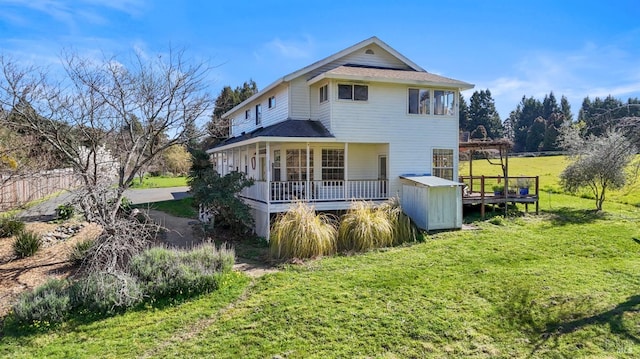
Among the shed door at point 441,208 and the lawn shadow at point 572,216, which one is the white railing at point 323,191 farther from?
the lawn shadow at point 572,216

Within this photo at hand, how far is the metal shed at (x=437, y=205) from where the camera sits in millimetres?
13938

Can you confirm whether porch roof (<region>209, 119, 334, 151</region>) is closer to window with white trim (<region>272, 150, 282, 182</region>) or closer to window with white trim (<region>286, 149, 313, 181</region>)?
window with white trim (<region>286, 149, 313, 181</region>)

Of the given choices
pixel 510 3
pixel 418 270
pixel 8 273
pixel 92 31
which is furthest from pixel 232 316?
pixel 510 3

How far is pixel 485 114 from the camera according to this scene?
240ft

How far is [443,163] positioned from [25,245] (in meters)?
15.7

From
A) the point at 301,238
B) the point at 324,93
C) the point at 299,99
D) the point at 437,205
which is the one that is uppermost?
the point at 324,93

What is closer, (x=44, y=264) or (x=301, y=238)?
(x=44, y=264)

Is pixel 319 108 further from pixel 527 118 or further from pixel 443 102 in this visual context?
pixel 527 118

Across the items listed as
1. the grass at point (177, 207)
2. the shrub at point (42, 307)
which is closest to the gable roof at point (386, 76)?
the grass at point (177, 207)

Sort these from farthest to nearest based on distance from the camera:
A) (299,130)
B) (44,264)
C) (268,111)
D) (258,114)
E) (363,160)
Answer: (258,114)
(268,111)
(363,160)
(299,130)
(44,264)

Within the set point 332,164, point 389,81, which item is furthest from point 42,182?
point 389,81

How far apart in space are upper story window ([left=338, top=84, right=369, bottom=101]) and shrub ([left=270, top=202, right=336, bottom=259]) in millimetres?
5805

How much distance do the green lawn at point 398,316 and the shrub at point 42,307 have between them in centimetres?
29

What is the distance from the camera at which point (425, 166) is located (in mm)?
16641
